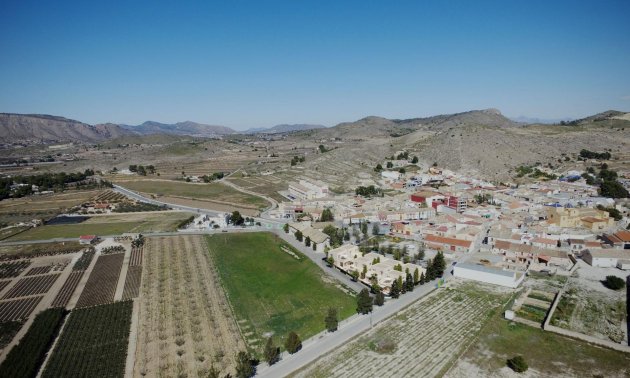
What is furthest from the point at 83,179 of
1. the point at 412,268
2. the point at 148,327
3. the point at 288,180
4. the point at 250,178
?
the point at 412,268

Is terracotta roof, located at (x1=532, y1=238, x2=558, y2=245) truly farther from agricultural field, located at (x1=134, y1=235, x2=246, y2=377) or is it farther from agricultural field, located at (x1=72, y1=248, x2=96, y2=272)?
agricultural field, located at (x1=72, y1=248, x2=96, y2=272)

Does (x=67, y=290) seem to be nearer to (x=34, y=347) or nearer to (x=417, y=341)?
(x=34, y=347)

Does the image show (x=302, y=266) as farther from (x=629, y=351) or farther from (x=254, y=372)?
(x=629, y=351)

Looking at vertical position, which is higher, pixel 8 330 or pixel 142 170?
pixel 142 170

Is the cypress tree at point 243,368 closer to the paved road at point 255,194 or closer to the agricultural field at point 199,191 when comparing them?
the paved road at point 255,194

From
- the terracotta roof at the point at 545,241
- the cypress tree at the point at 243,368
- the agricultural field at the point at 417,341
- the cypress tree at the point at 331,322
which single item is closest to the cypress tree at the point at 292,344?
the agricultural field at the point at 417,341

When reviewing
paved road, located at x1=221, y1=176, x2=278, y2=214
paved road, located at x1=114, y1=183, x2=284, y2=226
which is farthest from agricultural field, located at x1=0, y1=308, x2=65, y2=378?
paved road, located at x1=221, y1=176, x2=278, y2=214

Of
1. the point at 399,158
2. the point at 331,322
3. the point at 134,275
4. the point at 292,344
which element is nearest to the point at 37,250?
the point at 134,275

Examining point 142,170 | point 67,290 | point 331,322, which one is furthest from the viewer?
point 142,170
